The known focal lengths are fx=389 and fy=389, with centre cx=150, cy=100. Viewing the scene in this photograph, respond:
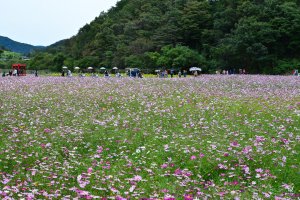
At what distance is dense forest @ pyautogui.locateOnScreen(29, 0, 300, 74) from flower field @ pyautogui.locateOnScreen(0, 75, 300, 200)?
173 ft

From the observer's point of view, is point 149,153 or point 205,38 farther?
point 205,38

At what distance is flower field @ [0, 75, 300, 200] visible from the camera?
20.8 feet

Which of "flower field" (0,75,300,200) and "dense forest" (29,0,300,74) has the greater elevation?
"dense forest" (29,0,300,74)

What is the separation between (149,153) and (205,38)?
7455 centimetres

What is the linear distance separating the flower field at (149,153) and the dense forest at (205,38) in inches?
2077

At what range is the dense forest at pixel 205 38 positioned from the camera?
215 feet

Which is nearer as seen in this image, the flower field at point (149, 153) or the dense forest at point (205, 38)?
the flower field at point (149, 153)

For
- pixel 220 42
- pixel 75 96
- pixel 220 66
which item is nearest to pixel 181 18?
pixel 220 42

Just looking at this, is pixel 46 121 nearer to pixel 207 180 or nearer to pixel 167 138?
pixel 167 138

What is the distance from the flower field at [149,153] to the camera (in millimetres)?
6328

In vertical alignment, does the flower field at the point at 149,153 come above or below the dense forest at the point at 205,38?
below

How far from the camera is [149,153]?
29.2 ft

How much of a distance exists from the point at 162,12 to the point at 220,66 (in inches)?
1372

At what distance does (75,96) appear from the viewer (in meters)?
20.4
